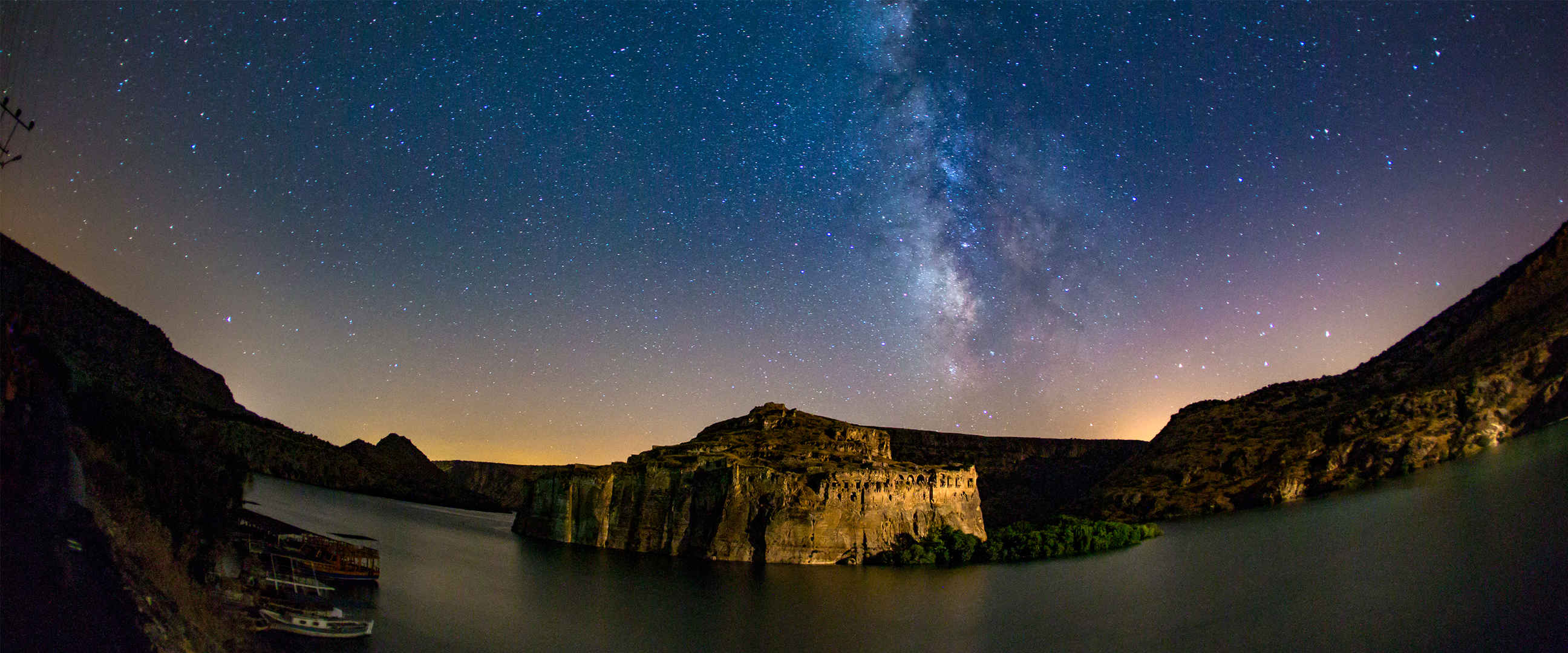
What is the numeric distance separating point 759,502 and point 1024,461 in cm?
10270

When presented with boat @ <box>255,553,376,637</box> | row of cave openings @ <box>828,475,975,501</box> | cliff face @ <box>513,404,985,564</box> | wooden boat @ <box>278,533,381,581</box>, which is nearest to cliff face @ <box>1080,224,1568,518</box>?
row of cave openings @ <box>828,475,975,501</box>

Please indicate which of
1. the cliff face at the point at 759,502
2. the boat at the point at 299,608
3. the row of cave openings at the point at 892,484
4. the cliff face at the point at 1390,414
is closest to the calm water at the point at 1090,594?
the boat at the point at 299,608

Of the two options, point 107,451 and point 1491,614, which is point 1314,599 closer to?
point 1491,614

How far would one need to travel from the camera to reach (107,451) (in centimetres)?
1942

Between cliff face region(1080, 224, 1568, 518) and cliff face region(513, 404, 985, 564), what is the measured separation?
53827mm

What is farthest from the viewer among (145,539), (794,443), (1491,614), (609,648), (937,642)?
(794,443)

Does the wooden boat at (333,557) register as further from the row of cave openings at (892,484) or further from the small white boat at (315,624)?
the row of cave openings at (892,484)

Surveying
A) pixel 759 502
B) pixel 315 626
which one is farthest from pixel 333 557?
pixel 759 502

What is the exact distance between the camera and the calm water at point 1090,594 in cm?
2625

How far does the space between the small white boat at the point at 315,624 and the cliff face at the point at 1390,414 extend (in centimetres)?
10173

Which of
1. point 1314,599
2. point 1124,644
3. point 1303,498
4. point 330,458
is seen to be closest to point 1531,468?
point 1303,498

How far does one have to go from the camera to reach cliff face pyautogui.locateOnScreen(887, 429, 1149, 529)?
12288cm

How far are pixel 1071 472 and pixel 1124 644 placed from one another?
121 metres

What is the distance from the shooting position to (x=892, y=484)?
185ft
